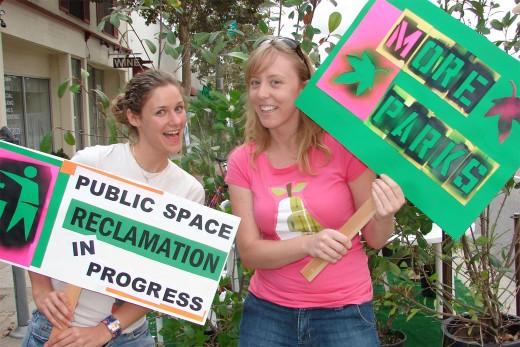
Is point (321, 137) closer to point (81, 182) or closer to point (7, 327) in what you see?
point (81, 182)

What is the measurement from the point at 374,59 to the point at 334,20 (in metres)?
0.65

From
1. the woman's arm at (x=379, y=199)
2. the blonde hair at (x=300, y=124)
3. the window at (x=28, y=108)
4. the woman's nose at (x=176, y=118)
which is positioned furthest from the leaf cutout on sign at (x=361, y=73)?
the window at (x=28, y=108)

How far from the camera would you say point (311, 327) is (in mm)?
1735

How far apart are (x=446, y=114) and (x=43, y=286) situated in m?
1.41

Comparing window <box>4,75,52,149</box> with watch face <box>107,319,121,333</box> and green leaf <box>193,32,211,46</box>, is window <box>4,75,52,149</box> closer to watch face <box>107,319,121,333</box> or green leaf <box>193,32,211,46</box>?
green leaf <box>193,32,211,46</box>

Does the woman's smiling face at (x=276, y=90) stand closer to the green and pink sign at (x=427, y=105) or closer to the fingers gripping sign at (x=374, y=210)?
the green and pink sign at (x=427, y=105)

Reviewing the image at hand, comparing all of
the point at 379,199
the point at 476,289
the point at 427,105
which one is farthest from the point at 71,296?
the point at 476,289

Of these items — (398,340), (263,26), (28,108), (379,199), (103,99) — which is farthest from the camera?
(28,108)

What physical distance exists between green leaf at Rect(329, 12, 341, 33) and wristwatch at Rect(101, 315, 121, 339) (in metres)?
1.44

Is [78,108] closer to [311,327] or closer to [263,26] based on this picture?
[263,26]

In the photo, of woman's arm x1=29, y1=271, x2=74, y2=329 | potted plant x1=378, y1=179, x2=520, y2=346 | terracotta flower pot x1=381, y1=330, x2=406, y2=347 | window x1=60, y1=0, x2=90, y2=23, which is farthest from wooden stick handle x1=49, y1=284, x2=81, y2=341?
window x1=60, y1=0, x2=90, y2=23

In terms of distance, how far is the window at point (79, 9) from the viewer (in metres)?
13.8

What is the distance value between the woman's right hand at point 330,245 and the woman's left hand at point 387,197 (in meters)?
0.13

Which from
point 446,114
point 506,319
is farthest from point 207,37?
point 506,319
